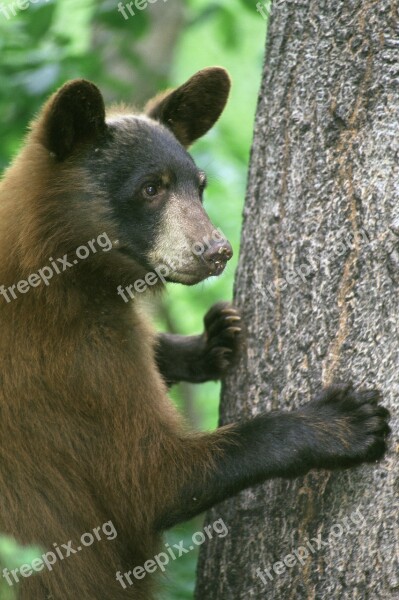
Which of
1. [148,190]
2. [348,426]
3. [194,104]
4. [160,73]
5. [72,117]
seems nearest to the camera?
[348,426]

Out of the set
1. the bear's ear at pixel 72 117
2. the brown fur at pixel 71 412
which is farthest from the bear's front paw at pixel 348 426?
the bear's ear at pixel 72 117

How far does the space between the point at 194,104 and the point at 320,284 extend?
4.85ft

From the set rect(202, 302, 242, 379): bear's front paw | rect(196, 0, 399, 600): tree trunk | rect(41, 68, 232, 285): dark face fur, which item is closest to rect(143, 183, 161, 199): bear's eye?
rect(41, 68, 232, 285): dark face fur

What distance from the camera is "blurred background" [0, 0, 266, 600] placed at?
20.2 ft

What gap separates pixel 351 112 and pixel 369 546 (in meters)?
1.99

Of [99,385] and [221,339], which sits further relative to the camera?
[221,339]

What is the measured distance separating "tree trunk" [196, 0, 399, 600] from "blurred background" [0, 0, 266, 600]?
771 mm

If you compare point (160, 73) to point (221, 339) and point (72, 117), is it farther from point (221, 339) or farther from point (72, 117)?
point (72, 117)

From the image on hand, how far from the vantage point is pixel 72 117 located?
4.29 meters

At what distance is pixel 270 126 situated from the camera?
15.0 ft

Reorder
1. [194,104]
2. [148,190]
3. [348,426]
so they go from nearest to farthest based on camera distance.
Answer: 1. [348,426]
2. [148,190]
3. [194,104]

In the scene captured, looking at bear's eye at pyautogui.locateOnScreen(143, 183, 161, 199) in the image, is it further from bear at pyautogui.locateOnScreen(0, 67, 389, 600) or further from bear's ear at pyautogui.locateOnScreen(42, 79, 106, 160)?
bear's ear at pyautogui.locateOnScreen(42, 79, 106, 160)

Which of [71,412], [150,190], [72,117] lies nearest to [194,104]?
[150,190]

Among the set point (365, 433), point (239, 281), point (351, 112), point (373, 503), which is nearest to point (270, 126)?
point (351, 112)
